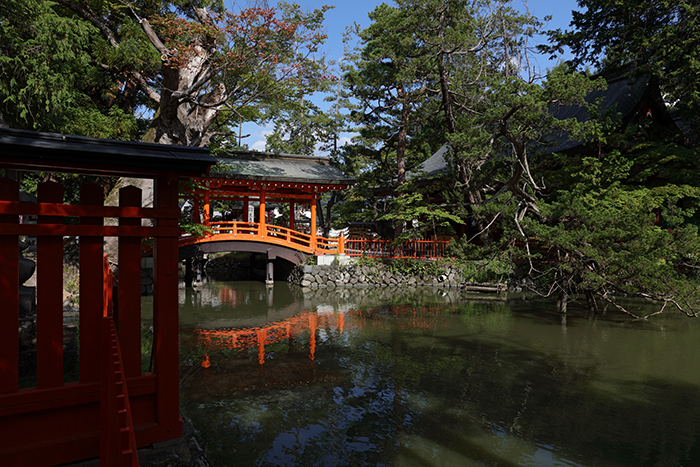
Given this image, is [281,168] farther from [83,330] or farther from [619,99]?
[83,330]

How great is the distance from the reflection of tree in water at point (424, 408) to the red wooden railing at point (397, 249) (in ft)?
31.7

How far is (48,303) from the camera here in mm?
2891

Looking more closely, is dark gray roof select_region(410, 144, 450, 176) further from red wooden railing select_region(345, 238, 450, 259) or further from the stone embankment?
the stone embankment

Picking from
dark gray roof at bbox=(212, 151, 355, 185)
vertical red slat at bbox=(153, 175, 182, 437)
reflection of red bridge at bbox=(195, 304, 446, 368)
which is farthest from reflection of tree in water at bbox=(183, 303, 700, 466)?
dark gray roof at bbox=(212, 151, 355, 185)

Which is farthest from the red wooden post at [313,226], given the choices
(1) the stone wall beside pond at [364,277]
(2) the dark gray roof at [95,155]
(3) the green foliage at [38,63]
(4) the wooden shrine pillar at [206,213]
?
(2) the dark gray roof at [95,155]

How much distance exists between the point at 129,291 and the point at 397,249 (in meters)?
15.5

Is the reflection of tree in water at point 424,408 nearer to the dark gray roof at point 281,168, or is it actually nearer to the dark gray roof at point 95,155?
the dark gray roof at point 95,155

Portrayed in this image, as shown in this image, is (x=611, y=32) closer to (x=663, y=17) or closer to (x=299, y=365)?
(x=663, y=17)

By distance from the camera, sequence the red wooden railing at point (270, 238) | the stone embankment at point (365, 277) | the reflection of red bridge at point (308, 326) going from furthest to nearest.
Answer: the stone embankment at point (365, 277), the red wooden railing at point (270, 238), the reflection of red bridge at point (308, 326)

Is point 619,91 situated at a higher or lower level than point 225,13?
lower

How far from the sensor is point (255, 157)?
19875 millimetres

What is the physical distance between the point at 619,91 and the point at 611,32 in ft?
8.49

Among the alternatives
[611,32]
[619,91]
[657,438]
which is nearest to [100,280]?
[657,438]

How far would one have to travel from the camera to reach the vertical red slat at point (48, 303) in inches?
112
